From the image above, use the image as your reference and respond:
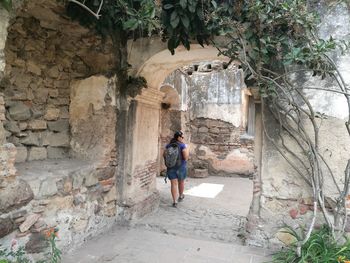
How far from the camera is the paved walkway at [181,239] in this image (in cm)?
326

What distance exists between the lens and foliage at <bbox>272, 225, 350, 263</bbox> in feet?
9.23

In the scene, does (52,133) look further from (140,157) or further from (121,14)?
(121,14)

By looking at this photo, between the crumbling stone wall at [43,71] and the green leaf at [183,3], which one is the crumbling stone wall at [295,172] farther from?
the crumbling stone wall at [43,71]

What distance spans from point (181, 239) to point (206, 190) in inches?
134

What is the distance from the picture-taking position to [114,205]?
4.28 metres

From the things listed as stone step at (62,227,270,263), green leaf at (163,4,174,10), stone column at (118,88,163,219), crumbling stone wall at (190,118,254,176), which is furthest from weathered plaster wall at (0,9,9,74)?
crumbling stone wall at (190,118,254,176)

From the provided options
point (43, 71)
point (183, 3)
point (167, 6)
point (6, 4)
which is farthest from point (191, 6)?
point (43, 71)

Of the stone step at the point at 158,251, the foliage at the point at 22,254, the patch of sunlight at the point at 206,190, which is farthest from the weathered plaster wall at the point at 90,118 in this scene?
the patch of sunlight at the point at 206,190

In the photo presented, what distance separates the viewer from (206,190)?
714cm

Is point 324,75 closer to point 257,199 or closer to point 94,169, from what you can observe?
point 257,199

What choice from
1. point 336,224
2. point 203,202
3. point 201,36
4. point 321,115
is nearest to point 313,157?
point 321,115

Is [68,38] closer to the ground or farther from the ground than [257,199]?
farther from the ground

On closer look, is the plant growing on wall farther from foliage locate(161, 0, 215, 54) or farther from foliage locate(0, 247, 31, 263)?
foliage locate(0, 247, 31, 263)

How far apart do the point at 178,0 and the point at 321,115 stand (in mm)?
1853
